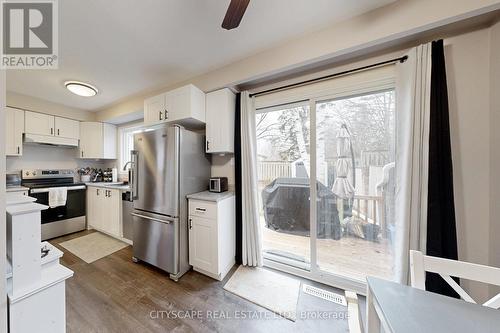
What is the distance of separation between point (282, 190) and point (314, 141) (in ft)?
2.31

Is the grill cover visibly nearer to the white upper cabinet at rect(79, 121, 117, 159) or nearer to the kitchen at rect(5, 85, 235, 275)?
the kitchen at rect(5, 85, 235, 275)

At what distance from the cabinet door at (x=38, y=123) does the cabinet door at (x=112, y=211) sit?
1372 millimetres

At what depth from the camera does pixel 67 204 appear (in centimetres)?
297

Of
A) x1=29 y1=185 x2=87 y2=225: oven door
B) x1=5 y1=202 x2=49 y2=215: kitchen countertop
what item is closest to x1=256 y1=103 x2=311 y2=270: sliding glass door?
x1=5 y1=202 x2=49 y2=215: kitchen countertop

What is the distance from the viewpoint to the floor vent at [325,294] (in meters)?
1.62

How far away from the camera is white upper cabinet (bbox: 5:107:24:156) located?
Result: 2.56 metres

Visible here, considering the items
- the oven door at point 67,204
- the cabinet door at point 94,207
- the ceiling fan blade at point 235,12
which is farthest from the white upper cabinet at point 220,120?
the oven door at point 67,204

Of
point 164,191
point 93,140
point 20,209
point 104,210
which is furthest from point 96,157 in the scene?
point 20,209

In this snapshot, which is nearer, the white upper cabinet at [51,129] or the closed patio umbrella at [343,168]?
the closed patio umbrella at [343,168]

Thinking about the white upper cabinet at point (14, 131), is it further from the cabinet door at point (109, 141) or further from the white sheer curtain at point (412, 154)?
the white sheer curtain at point (412, 154)

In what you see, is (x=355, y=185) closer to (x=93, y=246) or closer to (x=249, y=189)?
(x=249, y=189)

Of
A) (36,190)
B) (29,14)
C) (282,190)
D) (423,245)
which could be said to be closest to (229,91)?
(282,190)

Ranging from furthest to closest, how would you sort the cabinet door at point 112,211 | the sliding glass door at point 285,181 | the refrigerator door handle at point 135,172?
the cabinet door at point 112,211 < the refrigerator door handle at point 135,172 < the sliding glass door at point 285,181

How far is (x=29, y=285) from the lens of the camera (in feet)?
2.78
